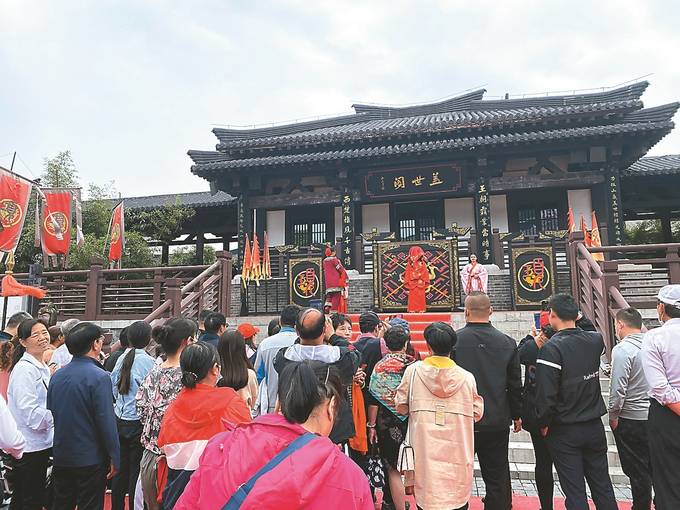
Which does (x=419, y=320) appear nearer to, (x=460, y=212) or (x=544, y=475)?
(x=460, y=212)

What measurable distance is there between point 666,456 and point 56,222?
12.1 metres

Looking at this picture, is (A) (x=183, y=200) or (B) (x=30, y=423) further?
(A) (x=183, y=200)

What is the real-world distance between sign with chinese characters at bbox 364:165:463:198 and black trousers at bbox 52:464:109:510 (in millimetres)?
11999

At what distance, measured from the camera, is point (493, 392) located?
341 cm

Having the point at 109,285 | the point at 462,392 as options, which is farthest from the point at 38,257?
the point at 462,392

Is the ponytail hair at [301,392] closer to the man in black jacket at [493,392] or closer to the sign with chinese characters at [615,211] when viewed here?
the man in black jacket at [493,392]

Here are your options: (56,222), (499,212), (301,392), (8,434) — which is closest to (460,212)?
(499,212)

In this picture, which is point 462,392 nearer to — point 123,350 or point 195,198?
point 123,350

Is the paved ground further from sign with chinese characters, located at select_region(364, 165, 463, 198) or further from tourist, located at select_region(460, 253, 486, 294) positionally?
sign with chinese characters, located at select_region(364, 165, 463, 198)

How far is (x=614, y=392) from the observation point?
12.1 feet

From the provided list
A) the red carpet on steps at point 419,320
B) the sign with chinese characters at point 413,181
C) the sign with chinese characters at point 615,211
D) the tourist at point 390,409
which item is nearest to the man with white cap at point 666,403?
the tourist at point 390,409

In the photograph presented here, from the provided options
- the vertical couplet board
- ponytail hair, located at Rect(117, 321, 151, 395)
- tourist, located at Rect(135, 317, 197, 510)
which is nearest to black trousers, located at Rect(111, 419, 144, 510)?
ponytail hair, located at Rect(117, 321, 151, 395)

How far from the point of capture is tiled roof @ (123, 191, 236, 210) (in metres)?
17.4

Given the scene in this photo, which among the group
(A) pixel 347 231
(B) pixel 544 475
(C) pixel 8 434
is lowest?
(B) pixel 544 475
